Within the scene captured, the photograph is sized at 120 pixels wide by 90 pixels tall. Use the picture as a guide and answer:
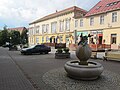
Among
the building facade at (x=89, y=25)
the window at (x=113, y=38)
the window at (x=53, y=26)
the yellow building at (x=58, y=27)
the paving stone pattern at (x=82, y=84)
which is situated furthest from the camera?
the window at (x=53, y=26)

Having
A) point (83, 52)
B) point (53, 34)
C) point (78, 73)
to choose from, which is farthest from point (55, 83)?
point (53, 34)

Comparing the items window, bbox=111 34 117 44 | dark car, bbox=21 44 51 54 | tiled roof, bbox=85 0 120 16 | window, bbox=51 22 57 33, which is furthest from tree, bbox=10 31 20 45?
dark car, bbox=21 44 51 54

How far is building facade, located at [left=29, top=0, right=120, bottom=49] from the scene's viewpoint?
1368 inches

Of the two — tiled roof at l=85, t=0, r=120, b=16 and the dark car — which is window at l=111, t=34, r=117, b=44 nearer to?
tiled roof at l=85, t=0, r=120, b=16

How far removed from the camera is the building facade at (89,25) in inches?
1368

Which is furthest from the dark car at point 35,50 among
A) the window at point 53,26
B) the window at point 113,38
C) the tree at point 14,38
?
the tree at point 14,38

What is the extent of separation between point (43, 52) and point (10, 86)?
20.1m

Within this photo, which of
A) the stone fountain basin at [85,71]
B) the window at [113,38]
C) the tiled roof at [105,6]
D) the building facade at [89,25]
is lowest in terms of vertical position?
the stone fountain basin at [85,71]

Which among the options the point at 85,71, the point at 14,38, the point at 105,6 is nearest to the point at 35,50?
the point at 85,71

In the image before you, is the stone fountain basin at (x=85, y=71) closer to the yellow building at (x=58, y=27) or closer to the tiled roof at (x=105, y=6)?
the tiled roof at (x=105, y=6)

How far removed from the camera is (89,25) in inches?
1613

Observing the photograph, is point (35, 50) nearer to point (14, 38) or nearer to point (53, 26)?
point (53, 26)

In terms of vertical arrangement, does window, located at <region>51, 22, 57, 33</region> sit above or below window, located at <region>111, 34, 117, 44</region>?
above

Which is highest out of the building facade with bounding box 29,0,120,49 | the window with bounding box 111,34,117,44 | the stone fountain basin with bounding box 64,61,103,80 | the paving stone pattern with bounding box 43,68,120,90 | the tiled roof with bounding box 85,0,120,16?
the tiled roof with bounding box 85,0,120,16
